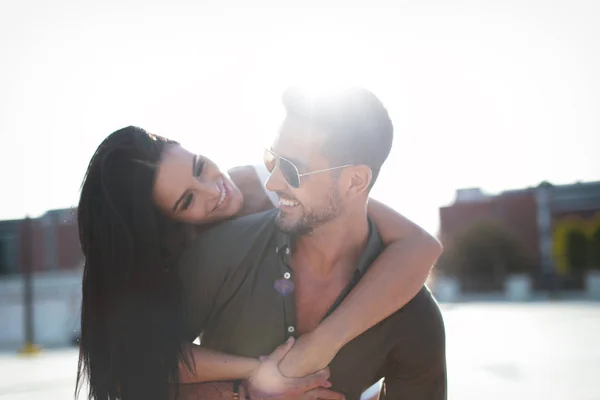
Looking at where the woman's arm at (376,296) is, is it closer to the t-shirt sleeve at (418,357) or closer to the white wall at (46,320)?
the t-shirt sleeve at (418,357)

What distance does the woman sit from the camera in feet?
8.41

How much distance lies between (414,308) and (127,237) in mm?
1142

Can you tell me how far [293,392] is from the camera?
8.19ft

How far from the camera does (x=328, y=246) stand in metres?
2.78

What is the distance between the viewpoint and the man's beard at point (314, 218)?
2.62 meters

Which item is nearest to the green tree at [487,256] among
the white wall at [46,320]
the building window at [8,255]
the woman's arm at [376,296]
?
the white wall at [46,320]

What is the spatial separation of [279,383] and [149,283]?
0.60 metres

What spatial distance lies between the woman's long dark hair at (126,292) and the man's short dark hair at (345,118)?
67 cm

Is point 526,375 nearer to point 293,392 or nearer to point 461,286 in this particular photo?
point 293,392

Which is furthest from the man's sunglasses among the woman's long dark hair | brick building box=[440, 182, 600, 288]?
brick building box=[440, 182, 600, 288]

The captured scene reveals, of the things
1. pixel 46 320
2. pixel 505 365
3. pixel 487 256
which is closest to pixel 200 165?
pixel 505 365

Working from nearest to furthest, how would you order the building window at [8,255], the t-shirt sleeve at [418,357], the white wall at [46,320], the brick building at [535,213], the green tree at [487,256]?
1. the t-shirt sleeve at [418,357]
2. the white wall at [46,320]
3. the green tree at [487,256]
4. the building window at [8,255]
5. the brick building at [535,213]

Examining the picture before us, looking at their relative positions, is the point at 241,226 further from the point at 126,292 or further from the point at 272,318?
the point at 126,292

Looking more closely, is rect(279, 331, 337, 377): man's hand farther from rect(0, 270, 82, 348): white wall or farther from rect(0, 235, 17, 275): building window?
rect(0, 235, 17, 275): building window
